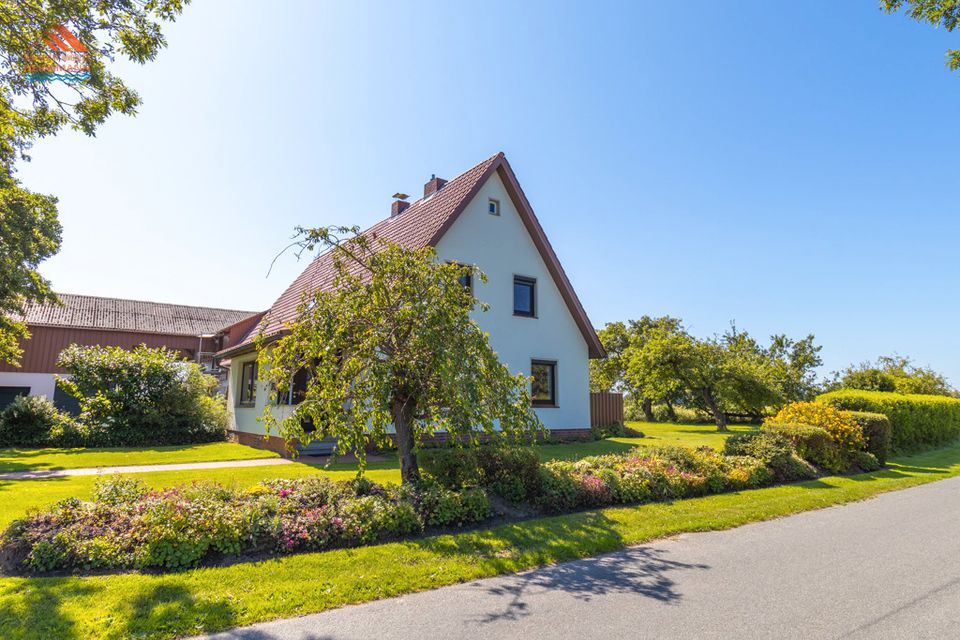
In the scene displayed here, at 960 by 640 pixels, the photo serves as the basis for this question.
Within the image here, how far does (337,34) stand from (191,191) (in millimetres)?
4254

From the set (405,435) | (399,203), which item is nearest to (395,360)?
(405,435)

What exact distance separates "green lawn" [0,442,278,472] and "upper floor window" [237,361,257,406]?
1634 mm

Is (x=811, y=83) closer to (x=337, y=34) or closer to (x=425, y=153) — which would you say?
(x=425, y=153)

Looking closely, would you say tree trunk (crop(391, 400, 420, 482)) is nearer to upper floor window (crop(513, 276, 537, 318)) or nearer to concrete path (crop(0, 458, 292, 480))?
concrete path (crop(0, 458, 292, 480))

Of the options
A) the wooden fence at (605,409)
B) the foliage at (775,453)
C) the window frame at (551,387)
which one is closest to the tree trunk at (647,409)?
the wooden fence at (605,409)

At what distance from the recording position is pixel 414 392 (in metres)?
7.64

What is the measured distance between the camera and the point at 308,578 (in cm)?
479

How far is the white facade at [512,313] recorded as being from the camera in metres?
15.8

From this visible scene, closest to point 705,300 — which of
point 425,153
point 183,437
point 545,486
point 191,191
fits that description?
point 425,153

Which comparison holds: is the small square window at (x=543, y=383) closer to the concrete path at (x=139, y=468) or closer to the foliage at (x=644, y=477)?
the foliage at (x=644, y=477)

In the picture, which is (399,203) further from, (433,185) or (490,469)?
(490,469)

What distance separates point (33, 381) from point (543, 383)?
26.6 m

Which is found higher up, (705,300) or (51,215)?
(51,215)

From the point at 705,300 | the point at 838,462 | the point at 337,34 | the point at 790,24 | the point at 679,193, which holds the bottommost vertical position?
the point at 838,462
